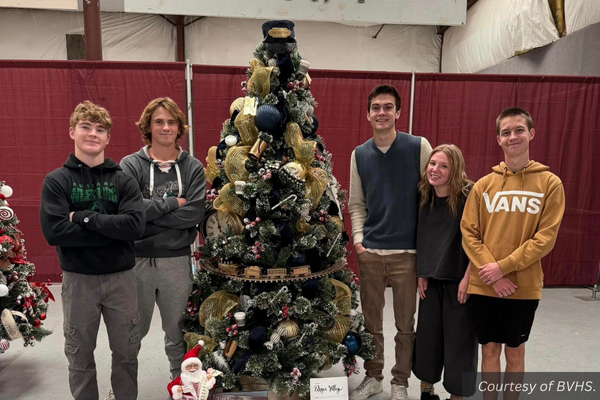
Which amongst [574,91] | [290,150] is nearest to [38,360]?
[290,150]

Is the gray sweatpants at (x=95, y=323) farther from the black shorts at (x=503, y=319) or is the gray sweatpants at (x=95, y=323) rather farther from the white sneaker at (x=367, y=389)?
the black shorts at (x=503, y=319)

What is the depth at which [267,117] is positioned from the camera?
5.93 ft

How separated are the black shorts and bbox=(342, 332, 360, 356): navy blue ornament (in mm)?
593

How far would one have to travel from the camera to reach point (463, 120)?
3.81m

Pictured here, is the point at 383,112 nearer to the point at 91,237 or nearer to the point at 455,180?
the point at 455,180

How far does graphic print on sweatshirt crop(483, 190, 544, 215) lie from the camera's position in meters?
1.68

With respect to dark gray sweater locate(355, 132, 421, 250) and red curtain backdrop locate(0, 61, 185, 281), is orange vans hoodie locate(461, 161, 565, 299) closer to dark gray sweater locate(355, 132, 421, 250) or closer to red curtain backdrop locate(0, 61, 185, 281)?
dark gray sweater locate(355, 132, 421, 250)

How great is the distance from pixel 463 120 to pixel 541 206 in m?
2.36

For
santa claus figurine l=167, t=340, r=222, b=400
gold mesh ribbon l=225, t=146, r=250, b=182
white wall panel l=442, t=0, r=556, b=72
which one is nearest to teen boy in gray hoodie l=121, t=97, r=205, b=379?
gold mesh ribbon l=225, t=146, r=250, b=182

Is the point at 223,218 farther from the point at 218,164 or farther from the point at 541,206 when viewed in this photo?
the point at 541,206

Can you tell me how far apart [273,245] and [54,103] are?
119 inches

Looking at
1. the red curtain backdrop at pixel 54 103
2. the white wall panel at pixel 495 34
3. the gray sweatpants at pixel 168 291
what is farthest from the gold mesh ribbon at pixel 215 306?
the white wall panel at pixel 495 34

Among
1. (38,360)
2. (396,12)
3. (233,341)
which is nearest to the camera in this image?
(233,341)

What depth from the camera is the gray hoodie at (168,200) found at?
6.23 feet
